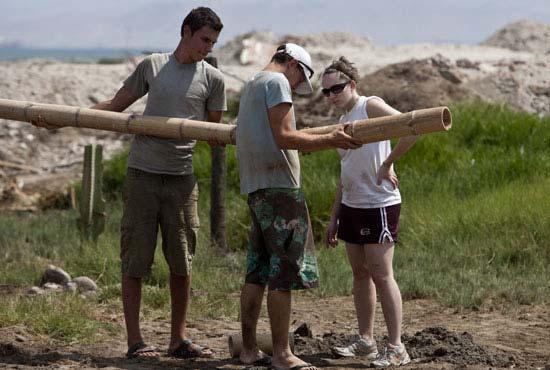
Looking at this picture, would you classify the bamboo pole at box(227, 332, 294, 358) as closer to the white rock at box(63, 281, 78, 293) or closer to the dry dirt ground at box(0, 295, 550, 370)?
the dry dirt ground at box(0, 295, 550, 370)

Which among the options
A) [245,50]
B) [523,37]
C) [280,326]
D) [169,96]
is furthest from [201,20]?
[523,37]

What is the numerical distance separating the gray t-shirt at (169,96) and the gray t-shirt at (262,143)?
537 millimetres

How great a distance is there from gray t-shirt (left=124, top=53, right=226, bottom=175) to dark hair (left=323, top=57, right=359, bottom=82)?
673mm

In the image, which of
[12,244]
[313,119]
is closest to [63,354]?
[12,244]

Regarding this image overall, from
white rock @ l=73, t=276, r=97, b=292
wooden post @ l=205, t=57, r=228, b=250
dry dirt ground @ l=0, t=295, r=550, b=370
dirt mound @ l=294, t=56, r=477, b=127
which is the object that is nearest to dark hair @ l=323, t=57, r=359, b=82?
dry dirt ground @ l=0, t=295, r=550, b=370

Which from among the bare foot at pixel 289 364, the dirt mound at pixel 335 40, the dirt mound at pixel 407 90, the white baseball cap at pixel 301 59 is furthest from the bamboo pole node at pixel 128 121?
the dirt mound at pixel 335 40

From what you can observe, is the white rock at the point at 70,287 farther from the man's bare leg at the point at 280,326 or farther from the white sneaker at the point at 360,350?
the man's bare leg at the point at 280,326

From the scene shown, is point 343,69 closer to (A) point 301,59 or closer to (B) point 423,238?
(A) point 301,59

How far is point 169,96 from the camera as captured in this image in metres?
6.68

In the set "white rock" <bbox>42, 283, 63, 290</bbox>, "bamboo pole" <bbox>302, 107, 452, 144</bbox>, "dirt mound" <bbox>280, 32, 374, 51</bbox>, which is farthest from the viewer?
"dirt mound" <bbox>280, 32, 374, 51</bbox>

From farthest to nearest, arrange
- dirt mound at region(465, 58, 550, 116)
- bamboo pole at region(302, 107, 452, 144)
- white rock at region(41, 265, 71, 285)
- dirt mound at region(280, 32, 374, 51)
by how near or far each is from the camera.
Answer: dirt mound at region(280, 32, 374, 51) → dirt mound at region(465, 58, 550, 116) → white rock at region(41, 265, 71, 285) → bamboo pole at region(302, 107, 452, 144)

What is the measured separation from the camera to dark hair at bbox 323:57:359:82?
6.50 m

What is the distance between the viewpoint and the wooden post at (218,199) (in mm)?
10859

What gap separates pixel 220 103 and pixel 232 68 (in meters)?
21.9
